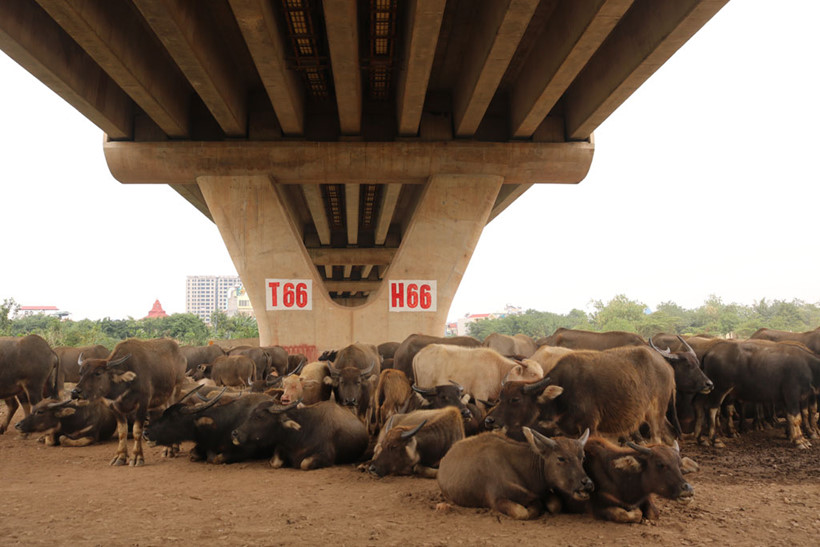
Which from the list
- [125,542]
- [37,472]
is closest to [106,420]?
[37,472]

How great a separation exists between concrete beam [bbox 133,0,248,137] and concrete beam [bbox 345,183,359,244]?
20.1 feet

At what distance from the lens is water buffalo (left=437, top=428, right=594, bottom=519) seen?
5.23 m

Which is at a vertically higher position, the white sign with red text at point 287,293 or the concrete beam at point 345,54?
the concrete beam at point 345,54

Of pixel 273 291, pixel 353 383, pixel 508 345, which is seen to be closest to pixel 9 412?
pixel 353 383

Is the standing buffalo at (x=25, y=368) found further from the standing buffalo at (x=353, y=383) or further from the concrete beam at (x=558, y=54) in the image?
the concrete beam at (x=558, y=54)

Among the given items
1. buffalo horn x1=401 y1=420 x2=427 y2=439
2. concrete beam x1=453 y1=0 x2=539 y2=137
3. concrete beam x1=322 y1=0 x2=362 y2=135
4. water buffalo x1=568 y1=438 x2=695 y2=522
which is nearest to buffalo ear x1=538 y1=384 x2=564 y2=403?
water buffalo x1=568 y1=438 x2=695 y2=522

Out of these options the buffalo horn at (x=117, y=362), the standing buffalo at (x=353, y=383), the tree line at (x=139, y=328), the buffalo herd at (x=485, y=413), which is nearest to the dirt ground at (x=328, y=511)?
the buffalo herd at (x=485, y=413)

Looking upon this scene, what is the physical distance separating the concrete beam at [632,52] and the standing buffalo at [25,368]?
12.9 m

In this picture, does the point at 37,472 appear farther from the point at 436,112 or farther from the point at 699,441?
the point at 436,112

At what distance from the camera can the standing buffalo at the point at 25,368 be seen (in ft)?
35.4

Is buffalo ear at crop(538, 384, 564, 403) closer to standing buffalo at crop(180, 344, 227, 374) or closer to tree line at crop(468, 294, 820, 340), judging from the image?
→ standing buffalo at crop(180, 344, 227, 374)

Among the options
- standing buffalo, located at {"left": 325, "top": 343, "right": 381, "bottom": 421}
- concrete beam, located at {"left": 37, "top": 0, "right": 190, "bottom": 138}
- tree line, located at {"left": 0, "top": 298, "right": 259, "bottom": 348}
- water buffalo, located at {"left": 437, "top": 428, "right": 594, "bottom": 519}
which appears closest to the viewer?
water buffalo, located at {"left": 437, "top": 428, "right": 594, "bottom": 519}

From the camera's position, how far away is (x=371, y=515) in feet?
17.8

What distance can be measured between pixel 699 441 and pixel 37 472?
30.5 feet
